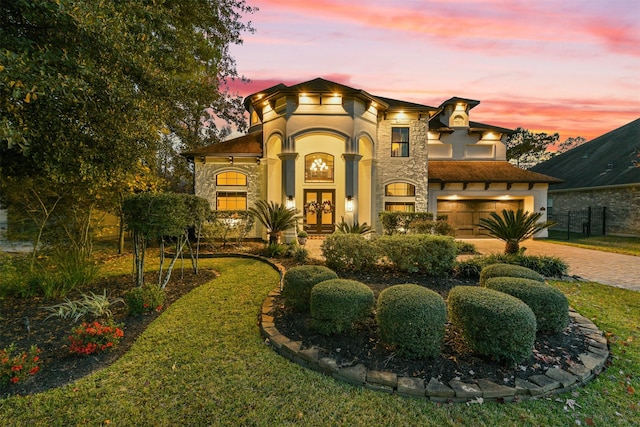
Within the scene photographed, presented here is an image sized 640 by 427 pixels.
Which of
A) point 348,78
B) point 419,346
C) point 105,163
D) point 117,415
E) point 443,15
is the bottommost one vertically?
point 117,415

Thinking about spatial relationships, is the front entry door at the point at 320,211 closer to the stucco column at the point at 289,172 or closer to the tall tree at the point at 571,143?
the stucco column at the point at 289,172

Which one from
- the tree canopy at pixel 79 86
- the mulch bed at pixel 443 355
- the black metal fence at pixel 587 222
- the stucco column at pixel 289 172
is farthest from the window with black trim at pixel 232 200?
the black metal fence at pixel 587 222

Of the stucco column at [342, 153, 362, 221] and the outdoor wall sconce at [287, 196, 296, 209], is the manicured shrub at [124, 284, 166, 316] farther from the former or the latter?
the stucco column at [342, 153, 362, 221]

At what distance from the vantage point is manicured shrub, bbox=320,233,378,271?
268 inches

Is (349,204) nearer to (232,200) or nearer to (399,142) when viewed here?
(399,142)

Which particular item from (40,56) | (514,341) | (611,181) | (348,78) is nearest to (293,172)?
(348,78)

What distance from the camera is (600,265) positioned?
895cm

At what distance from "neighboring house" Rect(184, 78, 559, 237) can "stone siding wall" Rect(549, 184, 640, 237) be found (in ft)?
17.3

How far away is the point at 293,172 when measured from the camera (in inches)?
520

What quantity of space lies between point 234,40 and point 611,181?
78.5 feet

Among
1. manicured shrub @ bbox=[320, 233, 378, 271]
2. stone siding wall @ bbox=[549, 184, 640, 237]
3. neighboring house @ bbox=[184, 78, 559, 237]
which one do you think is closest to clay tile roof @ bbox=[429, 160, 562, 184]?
neighboring house @ bbox=[184, 78, 559, 237]

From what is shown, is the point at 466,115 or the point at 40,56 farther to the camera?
the point at 466,115

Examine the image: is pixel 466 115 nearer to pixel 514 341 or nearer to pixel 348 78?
pixel 348 78

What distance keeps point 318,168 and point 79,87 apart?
1239cm
